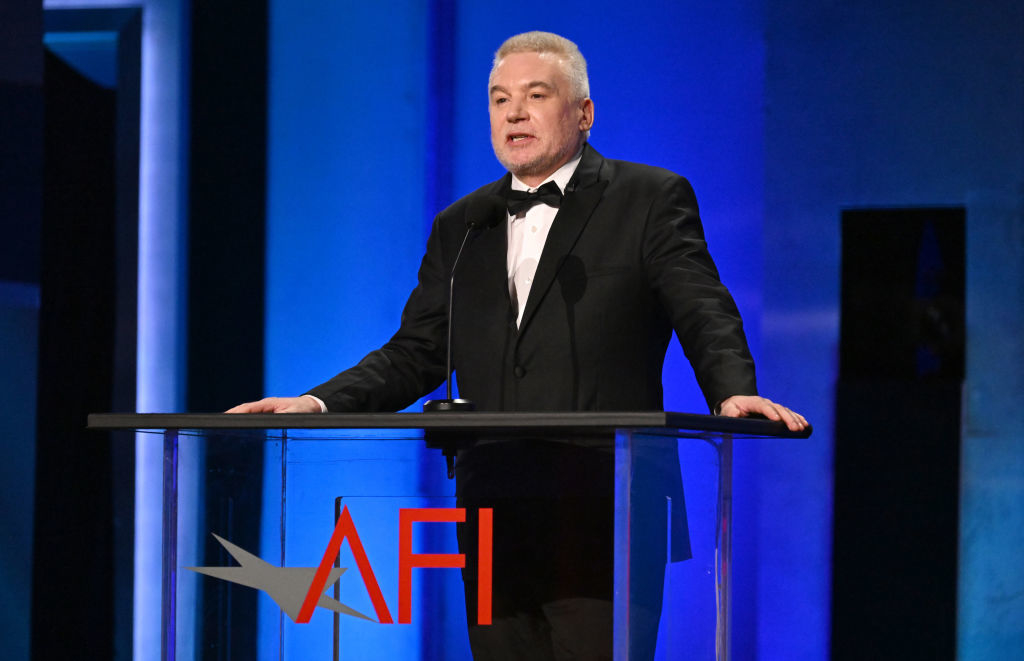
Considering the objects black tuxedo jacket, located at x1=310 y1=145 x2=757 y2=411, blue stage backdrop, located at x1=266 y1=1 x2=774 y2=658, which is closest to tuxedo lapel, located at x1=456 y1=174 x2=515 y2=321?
black tuxedo jacket, located at x1=310 y1=145 x2=757 y2=411

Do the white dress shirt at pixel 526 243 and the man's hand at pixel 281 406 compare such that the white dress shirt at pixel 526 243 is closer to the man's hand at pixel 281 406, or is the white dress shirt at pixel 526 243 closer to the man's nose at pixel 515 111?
the man's nose at pixel 515 111

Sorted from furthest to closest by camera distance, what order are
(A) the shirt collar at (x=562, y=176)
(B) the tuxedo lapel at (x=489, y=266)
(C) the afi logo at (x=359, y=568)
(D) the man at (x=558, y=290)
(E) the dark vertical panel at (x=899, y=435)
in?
(E) the dark vertical panel at (x=899, y=435), (A) the shirt collar at (x=562, y=176), (B) the tuxedo lapel at (x=489, y=266), (D) the man at (x=558, y=290), (C) the afi logo at (x=359, y=568)

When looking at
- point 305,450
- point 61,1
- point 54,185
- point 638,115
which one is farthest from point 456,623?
point 61,1

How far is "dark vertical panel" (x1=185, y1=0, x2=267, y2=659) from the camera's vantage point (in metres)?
3.54

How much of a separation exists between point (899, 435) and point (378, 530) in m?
2.05

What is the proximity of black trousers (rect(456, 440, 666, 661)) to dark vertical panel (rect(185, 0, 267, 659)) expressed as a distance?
7.00 ft

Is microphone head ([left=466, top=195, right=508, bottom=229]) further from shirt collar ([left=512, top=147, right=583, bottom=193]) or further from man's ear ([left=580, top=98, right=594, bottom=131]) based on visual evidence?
man's ear ([left=580, top=98, right=594, bottom=131])

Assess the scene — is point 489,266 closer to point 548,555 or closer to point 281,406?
point 281,406

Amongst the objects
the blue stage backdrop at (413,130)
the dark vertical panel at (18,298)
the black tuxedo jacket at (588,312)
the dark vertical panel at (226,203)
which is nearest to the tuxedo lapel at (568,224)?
the black tuxedo jacket at (588,312)

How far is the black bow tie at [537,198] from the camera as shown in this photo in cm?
215

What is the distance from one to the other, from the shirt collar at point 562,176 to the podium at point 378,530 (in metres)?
0.74

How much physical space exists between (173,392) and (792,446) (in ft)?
6.25

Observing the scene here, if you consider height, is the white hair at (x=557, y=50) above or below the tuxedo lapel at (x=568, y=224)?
above

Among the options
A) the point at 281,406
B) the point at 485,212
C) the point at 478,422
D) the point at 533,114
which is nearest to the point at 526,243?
the point at 533,114
